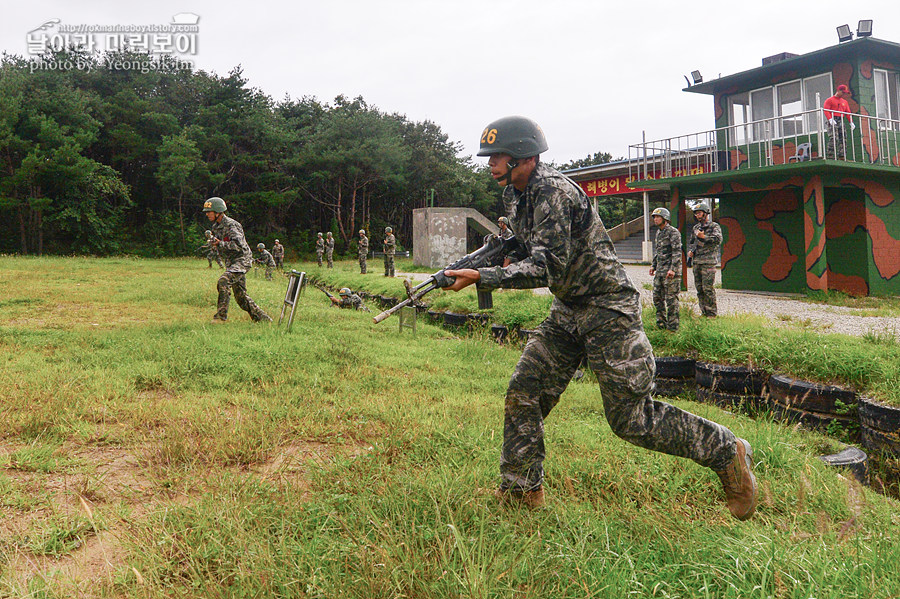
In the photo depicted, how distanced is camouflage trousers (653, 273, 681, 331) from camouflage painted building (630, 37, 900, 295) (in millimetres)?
6454

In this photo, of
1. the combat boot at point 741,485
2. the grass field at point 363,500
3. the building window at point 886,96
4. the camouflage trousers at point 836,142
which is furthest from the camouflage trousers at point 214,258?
the combat boot at point 741,485

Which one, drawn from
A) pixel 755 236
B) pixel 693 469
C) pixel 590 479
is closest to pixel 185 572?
pixel 590 479

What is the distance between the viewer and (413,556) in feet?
8.46

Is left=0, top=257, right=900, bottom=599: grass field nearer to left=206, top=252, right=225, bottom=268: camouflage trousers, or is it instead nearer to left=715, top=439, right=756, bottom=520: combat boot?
left=715, top=439, right=756, bottom=520: combat boot

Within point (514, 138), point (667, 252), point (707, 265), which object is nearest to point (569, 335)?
point (514, 138)

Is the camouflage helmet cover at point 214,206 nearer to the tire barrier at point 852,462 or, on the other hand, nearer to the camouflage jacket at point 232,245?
the camouflage jacket at point 232,245

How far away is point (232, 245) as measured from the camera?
1058 cm

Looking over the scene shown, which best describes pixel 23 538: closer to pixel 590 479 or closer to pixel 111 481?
pixel 111 481

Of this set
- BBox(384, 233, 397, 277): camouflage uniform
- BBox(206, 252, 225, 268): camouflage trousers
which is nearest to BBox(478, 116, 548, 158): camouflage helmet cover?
BBox(384, 233, 397, 277): camouflage uniform

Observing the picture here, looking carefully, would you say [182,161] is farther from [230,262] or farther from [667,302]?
[667,302]

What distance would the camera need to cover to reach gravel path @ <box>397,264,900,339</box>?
29.2 feet

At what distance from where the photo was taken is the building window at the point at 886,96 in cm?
1470

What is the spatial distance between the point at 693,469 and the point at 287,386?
3697mm

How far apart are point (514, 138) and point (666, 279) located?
239 inches
